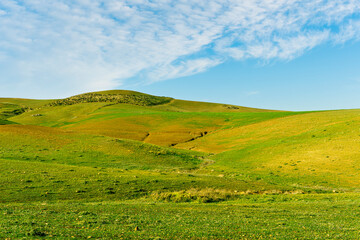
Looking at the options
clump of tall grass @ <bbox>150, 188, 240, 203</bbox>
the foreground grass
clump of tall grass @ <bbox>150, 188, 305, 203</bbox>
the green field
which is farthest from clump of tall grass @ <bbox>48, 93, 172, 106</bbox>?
the foreground grass

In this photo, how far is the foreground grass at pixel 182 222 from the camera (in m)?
13.0

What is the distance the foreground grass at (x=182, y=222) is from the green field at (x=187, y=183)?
0.06 m

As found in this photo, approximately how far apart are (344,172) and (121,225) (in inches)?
1377

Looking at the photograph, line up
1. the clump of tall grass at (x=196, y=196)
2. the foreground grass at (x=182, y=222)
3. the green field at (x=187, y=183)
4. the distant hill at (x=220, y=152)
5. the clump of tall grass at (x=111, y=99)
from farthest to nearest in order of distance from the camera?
the clump of tall grass at (x=111, y=99)
the distant hill at (x=220, y=152)
the clump of tall grass at (x=196, y=196)
the green field at (x=187, y=183)
the foreground grass at (x=182, y=222)

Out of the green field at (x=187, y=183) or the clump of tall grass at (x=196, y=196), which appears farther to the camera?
the clump of tall grass at (x=196, y=196)

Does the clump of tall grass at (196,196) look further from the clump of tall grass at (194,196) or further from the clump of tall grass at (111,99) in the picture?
the clump of tall grass at (111,99)

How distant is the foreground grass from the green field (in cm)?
6

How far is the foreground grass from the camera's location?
42.5ft

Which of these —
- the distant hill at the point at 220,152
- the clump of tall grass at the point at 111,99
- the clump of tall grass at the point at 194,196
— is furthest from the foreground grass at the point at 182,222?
the clump of tall grass at the point at 111,99

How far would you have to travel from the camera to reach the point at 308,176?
3759cm

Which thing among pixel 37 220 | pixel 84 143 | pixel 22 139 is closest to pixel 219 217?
pixel 37 220

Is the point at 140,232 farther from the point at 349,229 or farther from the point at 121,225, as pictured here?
the point at 349,229

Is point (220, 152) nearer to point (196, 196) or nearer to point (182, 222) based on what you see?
point (196, 196)

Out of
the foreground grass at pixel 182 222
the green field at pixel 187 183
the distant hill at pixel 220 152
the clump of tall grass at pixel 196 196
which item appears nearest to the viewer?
the foreground grass at pixel 182 222
